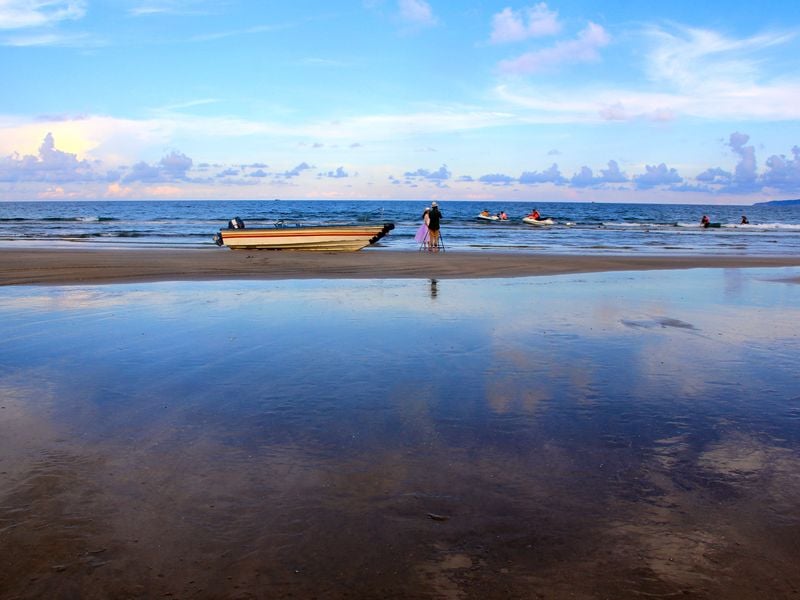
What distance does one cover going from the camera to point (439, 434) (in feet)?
18.6

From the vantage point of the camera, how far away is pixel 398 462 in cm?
505

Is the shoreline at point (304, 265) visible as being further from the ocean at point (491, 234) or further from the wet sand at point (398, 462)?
the wet sand at point (398, 462)

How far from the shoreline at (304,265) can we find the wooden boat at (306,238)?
93 centimetres

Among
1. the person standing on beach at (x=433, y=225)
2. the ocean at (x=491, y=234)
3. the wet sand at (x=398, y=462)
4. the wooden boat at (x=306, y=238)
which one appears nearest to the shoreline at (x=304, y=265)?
the wooden boat at (x=306, y=238)

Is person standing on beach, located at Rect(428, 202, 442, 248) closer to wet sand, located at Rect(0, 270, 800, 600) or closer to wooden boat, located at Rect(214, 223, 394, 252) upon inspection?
wooden boat, located at Rect(214, 223, 394, 252)

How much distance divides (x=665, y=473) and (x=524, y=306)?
26.7ft

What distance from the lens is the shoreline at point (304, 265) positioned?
724 inches

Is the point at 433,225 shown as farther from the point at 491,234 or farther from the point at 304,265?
the point at 491,234

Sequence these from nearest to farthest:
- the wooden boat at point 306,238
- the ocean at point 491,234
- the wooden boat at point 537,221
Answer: the wooden boat at point 306,238 → the ocean at point 491,234 → the wooden boat at point 537,221

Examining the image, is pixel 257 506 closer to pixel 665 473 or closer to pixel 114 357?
pixel 665 473

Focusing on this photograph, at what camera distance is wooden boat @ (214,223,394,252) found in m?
29.5

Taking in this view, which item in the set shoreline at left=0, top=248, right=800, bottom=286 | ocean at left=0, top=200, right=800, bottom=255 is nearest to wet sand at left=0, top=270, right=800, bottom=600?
shoreline at left=0, top=248, right=800, bottom=286

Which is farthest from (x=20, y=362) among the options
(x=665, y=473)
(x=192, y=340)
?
(x=665, y=473)

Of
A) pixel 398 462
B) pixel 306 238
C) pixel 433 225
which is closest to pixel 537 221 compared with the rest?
pixel 433 225
